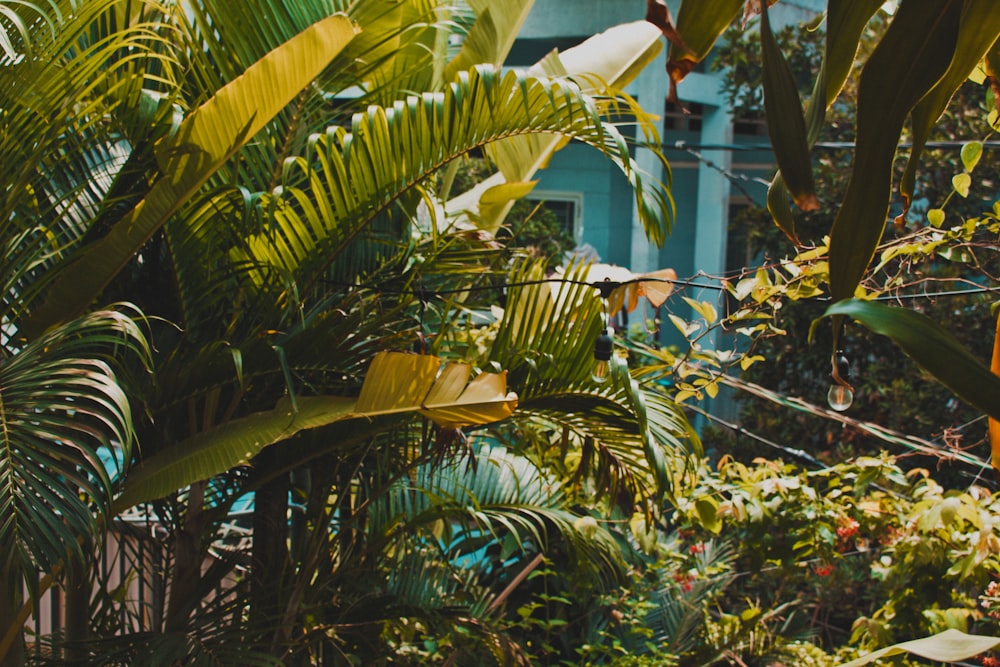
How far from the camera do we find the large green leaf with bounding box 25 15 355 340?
2.49 metres

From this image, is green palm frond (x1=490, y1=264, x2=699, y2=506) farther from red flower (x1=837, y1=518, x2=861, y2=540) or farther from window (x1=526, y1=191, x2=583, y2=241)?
window (x1=526, y1=191, x2=583, y2=241)

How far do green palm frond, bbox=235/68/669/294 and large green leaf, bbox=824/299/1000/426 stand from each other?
2094mm

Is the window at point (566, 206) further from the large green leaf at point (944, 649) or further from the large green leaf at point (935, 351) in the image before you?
the large green leaf at point (935, 351)

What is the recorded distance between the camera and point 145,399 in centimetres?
262

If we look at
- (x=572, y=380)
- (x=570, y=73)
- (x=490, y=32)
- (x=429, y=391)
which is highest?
(x=490, y=32)

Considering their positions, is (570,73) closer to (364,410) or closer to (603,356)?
(603,356)

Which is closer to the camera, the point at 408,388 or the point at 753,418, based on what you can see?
the point at 408,388

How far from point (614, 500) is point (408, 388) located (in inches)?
41.5

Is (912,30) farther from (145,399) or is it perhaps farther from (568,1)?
(568,1)

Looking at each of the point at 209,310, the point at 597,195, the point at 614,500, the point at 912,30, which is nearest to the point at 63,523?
the point at 209,310

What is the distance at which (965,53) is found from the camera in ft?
2.55

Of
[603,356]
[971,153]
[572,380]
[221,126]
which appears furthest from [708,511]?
[221,126]

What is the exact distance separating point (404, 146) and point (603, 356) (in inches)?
33.4

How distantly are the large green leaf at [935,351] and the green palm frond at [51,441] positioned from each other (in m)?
1.85
